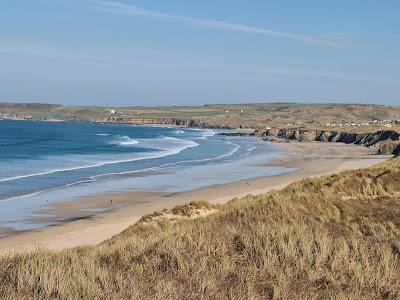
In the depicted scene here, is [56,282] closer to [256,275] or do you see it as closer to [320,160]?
[256,275]

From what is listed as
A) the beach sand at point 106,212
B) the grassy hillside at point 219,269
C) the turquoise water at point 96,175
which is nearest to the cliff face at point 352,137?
the turquoise water at point 96,175

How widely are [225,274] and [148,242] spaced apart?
2.17 m

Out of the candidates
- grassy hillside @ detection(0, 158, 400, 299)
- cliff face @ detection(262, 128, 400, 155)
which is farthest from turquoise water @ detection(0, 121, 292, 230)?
grassy hillside @ detection(0, 158, 400, 299)


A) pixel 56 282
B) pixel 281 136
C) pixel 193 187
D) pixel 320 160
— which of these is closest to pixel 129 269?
pixel 56 282

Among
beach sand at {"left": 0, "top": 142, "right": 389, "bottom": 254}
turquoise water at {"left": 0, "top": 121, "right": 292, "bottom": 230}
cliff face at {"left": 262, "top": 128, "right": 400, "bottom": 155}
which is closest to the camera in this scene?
beach sand at {"left": 0, "top": 142, "right": 389, "bottom": 254}

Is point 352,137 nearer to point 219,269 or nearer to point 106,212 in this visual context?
point 106,212

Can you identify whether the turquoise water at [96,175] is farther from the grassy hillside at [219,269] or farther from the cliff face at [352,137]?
the grassy hillside at [219,269]

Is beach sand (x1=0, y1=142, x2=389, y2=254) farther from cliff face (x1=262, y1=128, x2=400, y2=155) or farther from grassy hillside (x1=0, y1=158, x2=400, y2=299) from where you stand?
cliff face (x1=262, y1=128, x2=400, y2=155)

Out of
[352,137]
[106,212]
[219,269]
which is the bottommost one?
[106,212]

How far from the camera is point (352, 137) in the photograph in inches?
3462

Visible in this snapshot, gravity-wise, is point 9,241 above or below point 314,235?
below

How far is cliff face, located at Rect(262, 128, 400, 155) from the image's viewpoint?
60344 mm

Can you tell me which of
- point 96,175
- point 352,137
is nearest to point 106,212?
point 96,175

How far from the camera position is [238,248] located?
8.47 meters
